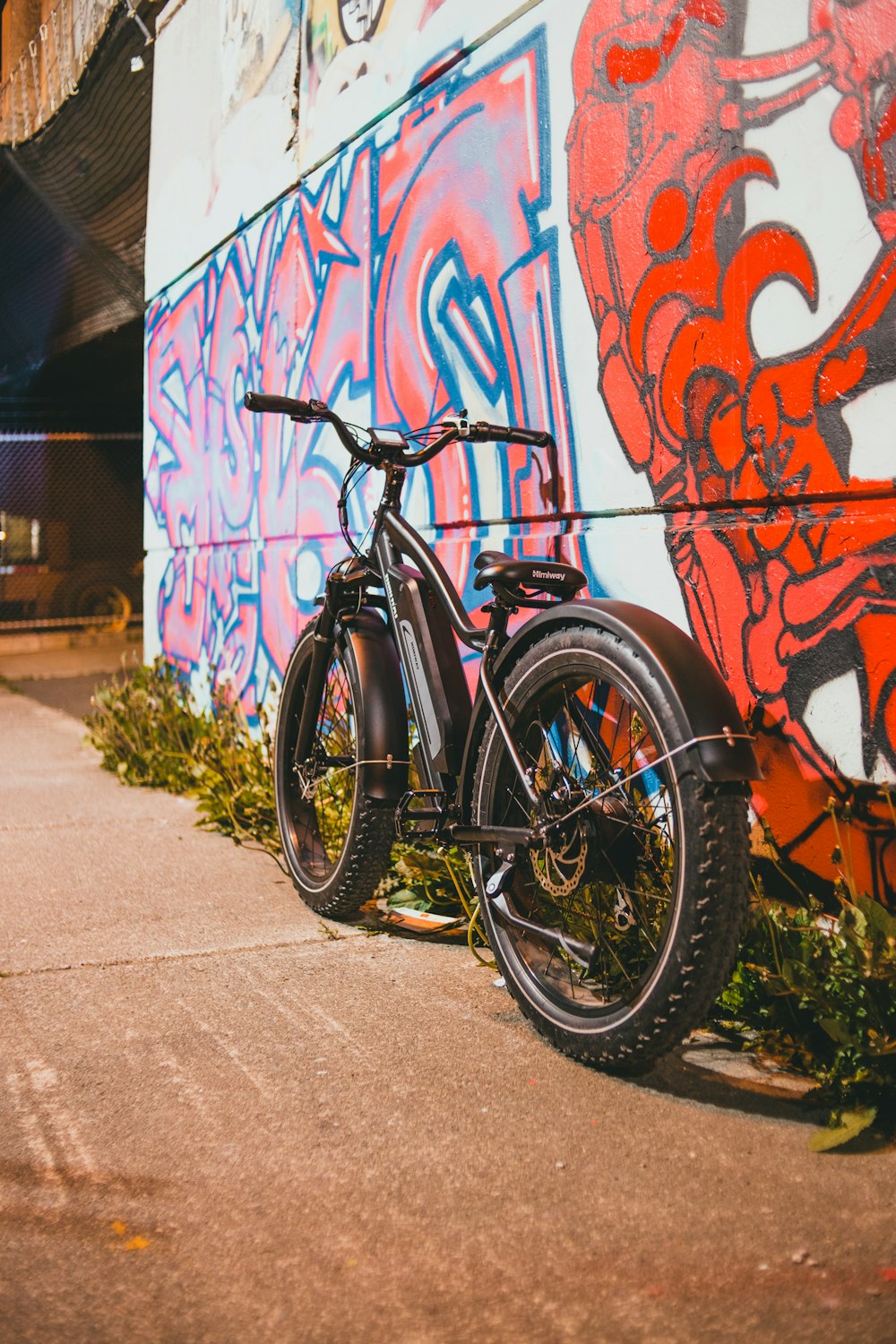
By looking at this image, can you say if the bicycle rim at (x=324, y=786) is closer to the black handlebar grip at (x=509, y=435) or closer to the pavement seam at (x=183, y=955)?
the pavement seam at (x=183, y=955)

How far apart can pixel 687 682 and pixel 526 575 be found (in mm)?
562

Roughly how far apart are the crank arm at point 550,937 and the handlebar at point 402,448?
128cm

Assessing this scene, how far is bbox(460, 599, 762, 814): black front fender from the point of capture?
7.04ft

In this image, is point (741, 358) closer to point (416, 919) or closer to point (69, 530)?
point (416, 919)

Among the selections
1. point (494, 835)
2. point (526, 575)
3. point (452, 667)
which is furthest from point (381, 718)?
point (526, 575)

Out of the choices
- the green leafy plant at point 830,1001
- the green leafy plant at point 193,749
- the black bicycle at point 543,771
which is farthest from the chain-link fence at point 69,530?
the green leafy plant at point 830,1001

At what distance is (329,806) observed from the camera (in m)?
4.19

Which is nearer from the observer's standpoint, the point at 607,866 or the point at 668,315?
the point at 607,866

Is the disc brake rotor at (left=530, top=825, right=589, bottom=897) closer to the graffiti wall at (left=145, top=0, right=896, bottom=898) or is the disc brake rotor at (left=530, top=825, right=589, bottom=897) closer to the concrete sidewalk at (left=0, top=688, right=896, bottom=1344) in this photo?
the concrete sidewalk at (left=0, top=688, right=896, bottom=1344)

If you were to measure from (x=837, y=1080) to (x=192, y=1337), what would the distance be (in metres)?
1.31

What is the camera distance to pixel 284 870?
13.6ft

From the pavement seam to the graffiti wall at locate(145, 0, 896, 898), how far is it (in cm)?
131

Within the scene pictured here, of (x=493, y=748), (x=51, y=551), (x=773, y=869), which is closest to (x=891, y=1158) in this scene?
(x=773, y=869)

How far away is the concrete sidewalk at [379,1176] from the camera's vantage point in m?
1.69
